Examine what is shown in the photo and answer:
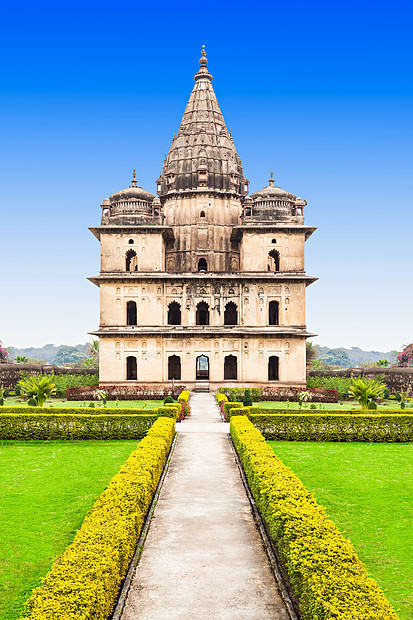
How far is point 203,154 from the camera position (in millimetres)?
45188

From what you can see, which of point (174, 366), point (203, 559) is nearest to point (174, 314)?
point (174, 366)

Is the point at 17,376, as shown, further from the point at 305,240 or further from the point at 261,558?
the point at 261,558

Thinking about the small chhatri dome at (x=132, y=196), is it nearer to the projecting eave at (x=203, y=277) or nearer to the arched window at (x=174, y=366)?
the projecting eave at (x=203, y=277)

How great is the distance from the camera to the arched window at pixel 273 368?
42812 mm

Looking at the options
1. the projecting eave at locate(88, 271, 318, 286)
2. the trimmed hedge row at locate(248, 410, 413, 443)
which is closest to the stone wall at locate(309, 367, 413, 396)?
the projecting eave at locate(88, 271, 318, 286)

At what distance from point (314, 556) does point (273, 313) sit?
1505 inches

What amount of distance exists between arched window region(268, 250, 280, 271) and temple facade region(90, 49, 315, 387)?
0.36 feet

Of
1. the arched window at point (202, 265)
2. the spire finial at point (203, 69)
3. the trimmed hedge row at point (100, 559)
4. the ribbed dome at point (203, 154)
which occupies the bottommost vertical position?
the trimmed hedge row at point (100, 559)

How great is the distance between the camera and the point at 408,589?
8195mm

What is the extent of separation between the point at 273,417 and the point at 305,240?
996 inches

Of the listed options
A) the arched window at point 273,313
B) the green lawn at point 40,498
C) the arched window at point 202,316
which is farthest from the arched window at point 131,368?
the green lawn at point 40,498

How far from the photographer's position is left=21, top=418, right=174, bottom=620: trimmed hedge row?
604 centimetres

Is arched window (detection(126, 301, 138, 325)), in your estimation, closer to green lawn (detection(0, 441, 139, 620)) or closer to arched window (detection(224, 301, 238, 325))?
arched window (detection(224, 301, 238, 325))

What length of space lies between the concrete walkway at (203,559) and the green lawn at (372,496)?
6.12ft
